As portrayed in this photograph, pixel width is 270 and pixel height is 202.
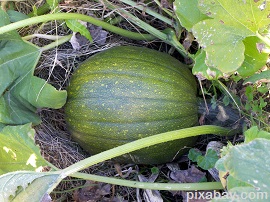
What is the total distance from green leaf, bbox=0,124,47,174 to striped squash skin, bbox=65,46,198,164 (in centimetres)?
29

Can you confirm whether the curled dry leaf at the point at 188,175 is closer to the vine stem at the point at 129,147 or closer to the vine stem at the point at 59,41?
the vine stem at the point at 129,147

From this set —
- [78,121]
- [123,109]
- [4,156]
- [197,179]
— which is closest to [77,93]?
[78,121]

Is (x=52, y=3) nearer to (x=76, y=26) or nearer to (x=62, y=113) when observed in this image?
(x=76, y=26)

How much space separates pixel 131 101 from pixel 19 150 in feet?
1.79

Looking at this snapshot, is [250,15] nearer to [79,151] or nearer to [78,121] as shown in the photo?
[78,121]

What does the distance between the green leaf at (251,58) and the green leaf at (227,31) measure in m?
0.14

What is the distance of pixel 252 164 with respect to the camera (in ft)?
3.76

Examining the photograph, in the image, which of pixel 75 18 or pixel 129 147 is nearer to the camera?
pixel 129 147

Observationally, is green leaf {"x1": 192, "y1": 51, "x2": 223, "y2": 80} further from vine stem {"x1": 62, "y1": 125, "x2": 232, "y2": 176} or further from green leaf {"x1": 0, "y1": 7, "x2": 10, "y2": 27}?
green leaf {"x1": 0, "y1": 7, "x2": 10, "y2": 27}

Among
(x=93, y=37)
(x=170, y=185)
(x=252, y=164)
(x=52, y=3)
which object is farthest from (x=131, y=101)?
(x=252, y=164)

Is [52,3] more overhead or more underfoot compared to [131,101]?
more overhead

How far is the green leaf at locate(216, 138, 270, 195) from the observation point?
3.70ft

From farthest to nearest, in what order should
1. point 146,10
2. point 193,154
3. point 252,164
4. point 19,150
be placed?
point 146,10 < point 193,154 < point 19,150 < point 252,164

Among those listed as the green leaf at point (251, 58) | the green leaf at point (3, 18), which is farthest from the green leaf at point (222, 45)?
the green leaf at point (3, 18)
